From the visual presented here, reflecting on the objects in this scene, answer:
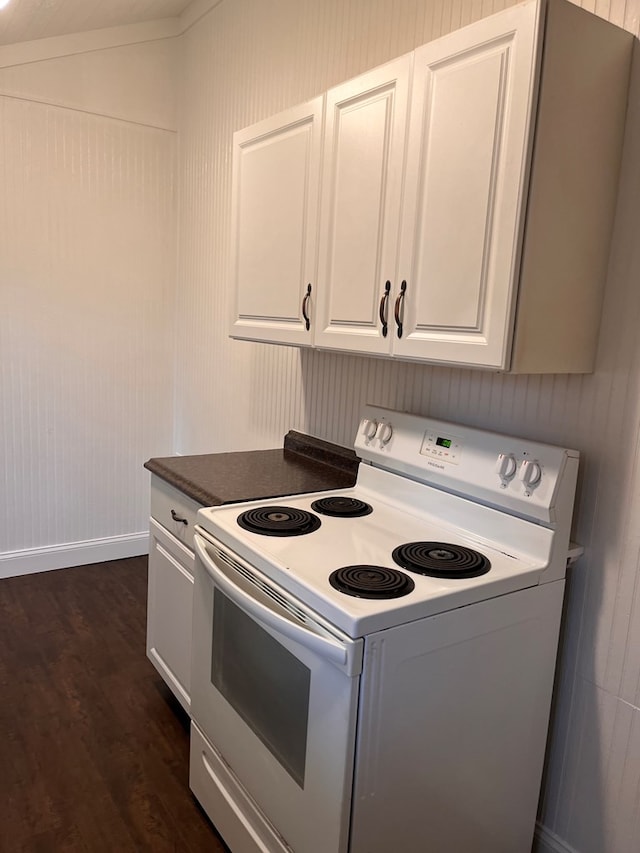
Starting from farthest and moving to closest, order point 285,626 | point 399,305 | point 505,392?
point 505,392, point 399,305, point 285,626

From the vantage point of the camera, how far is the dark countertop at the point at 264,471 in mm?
1964

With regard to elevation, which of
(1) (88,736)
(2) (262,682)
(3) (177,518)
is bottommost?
(1) (88,736)

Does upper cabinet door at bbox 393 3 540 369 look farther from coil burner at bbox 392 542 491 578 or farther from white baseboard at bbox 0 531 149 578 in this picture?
white baseboard at bbox 0 531 149 578

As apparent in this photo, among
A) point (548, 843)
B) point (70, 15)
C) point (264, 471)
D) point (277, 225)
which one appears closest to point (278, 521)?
point (264, 471)

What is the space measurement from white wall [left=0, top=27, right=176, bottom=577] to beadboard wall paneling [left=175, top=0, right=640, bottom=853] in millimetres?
425

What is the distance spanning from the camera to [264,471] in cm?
225

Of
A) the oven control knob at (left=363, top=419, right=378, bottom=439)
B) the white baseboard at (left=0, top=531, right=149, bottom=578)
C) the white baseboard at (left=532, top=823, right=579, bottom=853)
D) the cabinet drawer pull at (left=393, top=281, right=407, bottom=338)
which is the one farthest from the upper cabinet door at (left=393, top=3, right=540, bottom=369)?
the white baseboard at (left=0, top=531, right=149, bottom=578)

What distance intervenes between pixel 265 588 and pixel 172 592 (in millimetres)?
848

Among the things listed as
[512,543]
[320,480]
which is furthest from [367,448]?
[512,543]

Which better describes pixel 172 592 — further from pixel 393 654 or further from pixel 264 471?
pixel 393 654

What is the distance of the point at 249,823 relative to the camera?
5.18ft

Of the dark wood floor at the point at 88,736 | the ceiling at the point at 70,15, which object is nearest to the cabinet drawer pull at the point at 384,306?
the dark wood floor at the point at 88,736

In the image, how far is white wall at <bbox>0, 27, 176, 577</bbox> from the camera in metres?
3.12

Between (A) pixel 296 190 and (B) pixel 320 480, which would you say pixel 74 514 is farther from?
(A) pixel 296 190
